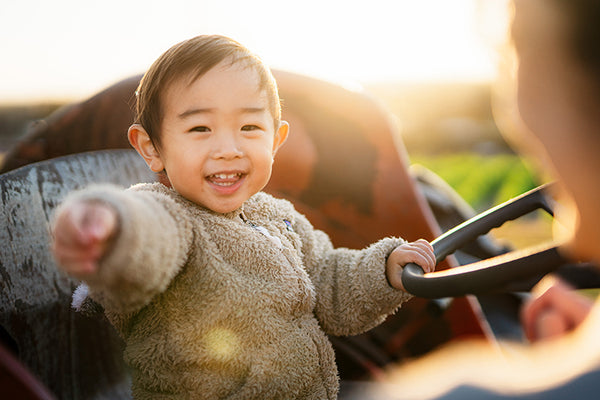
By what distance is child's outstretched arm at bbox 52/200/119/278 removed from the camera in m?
0.62

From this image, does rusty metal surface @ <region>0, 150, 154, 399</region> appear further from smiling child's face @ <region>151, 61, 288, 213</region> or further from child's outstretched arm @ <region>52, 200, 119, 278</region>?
child's outstretched arm @ <region>52, 200, 119, 278</region>

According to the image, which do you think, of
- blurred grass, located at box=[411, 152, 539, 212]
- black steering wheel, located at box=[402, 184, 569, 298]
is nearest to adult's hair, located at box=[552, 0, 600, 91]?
black steering wheel, located at box=[402, 184, 569, 298]

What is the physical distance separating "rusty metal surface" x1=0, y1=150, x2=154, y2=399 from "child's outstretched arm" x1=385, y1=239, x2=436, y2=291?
25.2 inches

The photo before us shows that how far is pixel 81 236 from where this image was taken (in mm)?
620

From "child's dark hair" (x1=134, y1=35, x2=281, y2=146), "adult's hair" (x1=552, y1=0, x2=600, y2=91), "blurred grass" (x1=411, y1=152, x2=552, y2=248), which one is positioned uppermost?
"adult's hair" (x1=552, y1=0, x2=600, y2=91)

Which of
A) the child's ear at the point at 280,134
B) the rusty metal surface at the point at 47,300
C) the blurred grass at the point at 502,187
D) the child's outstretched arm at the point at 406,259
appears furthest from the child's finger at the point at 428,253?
the blurred grass at the point at 502,187

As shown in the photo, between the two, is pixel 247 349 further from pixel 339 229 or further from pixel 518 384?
pixel 339 229

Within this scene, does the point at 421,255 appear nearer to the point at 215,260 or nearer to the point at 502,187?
the point at 215,260

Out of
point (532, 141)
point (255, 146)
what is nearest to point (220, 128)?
point (255, 146)

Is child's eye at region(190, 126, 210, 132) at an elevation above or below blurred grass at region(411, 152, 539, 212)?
above

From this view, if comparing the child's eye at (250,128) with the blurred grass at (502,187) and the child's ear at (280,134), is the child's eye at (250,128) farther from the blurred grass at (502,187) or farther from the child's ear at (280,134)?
the blurred grass at (502,187)

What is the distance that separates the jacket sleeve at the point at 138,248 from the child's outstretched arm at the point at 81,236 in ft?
0.05

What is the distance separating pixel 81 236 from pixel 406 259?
0.62 m

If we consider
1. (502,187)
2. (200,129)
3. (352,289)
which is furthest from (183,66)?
(502,187)
